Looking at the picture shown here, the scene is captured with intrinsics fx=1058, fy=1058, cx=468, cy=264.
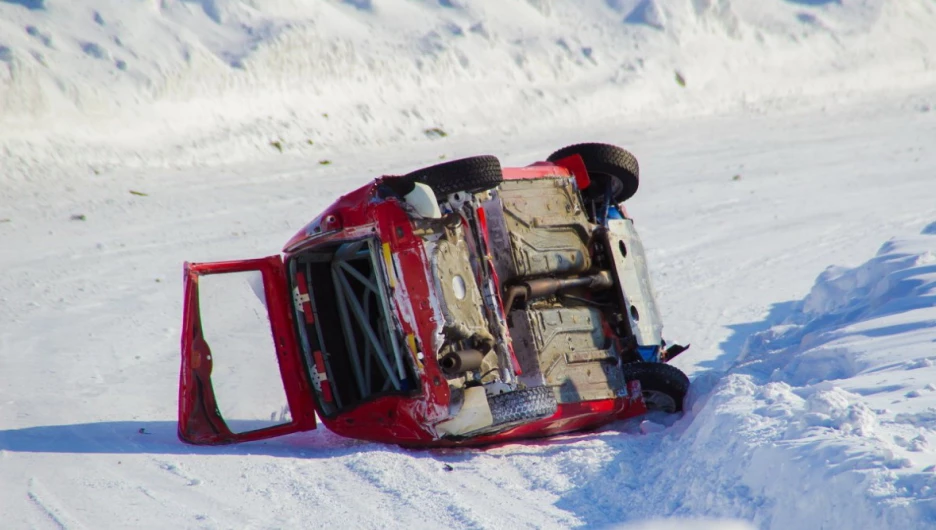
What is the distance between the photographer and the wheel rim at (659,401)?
694 centimetres

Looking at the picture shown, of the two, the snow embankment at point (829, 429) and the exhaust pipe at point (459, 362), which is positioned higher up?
the exhaust pipe at point (459, 362)

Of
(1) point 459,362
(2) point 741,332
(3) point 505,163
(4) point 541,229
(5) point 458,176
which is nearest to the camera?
(1) point 459,362

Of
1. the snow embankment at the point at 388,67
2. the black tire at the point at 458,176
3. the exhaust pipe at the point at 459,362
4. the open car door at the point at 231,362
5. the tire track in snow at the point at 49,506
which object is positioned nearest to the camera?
the tire track in snow at the point at 49,506

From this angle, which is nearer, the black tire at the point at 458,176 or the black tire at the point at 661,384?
the black tire at the point at 458,176

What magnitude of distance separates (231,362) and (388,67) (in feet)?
37.4

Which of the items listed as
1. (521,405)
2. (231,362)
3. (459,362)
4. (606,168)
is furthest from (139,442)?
(606,168)

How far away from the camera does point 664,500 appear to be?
16.7 ft

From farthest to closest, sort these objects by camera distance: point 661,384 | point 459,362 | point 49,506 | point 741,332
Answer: point 741,332 < point 661,384 < point 459,362 < point 49,506

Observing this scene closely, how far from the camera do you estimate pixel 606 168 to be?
766cm

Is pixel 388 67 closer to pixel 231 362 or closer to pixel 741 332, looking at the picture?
pixel 741 332

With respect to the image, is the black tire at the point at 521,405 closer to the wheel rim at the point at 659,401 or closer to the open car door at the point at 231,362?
the wheel rim at the point at 659,401

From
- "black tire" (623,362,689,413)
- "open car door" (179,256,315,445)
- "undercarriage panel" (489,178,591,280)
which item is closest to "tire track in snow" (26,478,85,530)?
"open car door" (179,256,315,445)

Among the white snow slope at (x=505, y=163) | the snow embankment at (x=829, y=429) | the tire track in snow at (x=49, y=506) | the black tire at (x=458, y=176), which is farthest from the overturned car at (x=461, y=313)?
the tire track in snow at (x=49, y=506)

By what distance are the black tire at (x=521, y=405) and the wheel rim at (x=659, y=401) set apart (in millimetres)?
1128
